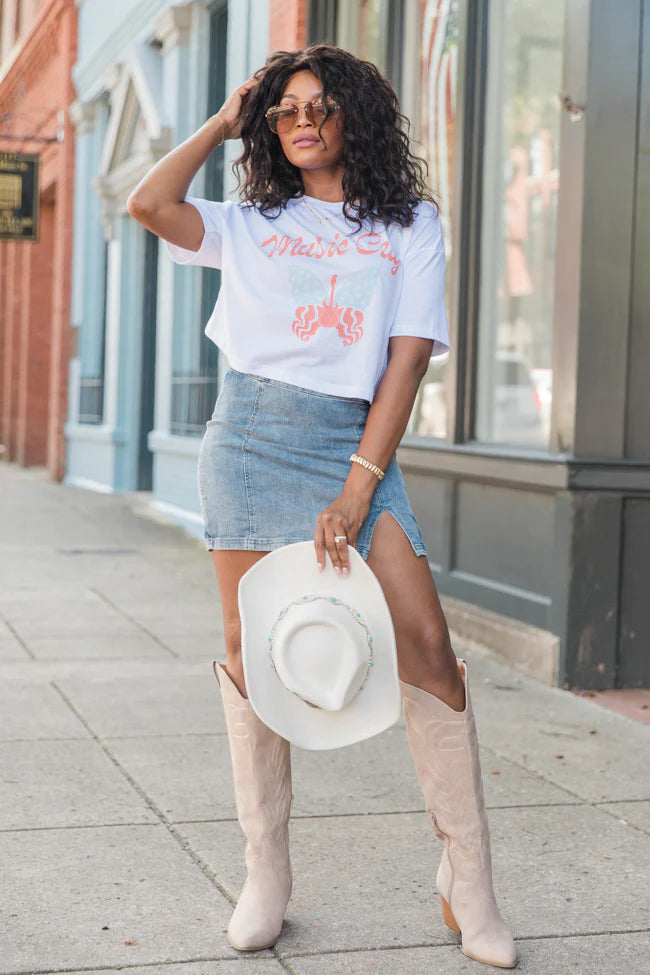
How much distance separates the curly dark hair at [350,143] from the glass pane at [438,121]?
14.8 ft

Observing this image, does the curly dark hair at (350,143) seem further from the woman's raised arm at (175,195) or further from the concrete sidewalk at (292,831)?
the concrete sidewalk at (292,831)

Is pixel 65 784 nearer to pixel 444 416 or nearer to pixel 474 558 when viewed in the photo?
pixel 474 558

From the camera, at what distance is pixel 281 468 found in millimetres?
2941

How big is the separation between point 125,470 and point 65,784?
10.9m

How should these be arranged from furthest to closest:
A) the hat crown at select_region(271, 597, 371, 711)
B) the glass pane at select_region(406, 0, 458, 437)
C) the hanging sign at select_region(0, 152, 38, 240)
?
1. the hanging sign at select_region(0, 152, 38, 240)
2. the glass pane at select_region(406, 0, 458, 437)
3. the hat crown at select_region(271, 597, 371, 711)

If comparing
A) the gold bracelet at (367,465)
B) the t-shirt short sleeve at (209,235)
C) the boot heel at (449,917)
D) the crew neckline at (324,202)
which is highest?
the crew neckline at (324,202)

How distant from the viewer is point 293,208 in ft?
9.87

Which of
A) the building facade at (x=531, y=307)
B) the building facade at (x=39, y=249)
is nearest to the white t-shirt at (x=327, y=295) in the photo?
the building facade at (x=531, y=307)

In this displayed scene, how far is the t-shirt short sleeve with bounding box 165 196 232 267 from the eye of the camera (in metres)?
2.99

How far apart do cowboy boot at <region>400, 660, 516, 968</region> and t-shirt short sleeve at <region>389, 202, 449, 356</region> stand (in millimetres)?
781

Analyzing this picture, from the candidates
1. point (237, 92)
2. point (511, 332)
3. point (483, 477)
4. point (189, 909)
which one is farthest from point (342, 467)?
point (511, 332)

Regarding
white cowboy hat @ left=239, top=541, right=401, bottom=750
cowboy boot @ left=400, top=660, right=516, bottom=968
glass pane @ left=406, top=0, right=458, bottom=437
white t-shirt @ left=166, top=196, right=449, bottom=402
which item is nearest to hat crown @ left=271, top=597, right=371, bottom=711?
white cowboy hat @ left=239, top=541, right=401, bottom=750

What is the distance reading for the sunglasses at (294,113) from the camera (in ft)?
9.56

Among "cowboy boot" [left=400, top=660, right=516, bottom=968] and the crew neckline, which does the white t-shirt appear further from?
"cowboy boot" [left=400, top=660, right=516, bottom=968]
